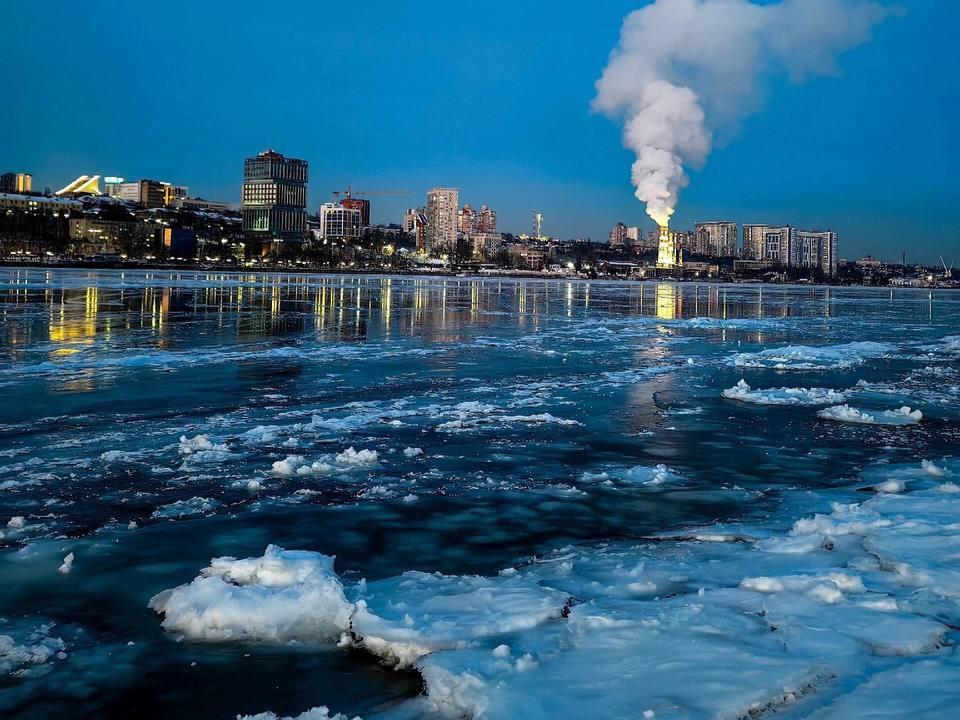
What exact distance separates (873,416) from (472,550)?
301 inches

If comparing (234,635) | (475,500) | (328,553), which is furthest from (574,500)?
(234,635)

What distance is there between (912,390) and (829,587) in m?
10.5

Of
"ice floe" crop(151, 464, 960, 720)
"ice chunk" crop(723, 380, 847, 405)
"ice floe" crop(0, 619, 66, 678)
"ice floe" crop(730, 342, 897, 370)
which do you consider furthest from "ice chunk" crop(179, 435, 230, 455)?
"ice floe" crop(730, 342, 897, 370)

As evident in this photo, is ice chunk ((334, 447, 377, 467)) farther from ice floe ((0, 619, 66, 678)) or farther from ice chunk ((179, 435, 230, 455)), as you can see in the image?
ice floe ((0, 619, 66, 678))

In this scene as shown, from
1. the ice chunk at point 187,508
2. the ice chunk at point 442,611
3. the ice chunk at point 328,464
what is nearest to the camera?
the ice chunk at point 442,611

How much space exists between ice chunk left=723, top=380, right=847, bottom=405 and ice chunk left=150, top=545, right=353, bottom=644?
909cm

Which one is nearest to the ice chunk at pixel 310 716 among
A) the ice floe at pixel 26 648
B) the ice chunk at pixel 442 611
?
the ice chunk at pixel 442 611

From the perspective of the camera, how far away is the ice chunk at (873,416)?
10805 millimetres

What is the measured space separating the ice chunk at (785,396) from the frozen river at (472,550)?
0.24 feet

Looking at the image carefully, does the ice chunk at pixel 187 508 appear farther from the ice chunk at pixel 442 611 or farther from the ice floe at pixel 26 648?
the ice chunk at pixel 442 611

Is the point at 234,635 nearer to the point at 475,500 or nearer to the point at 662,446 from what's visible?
the point at 475,500

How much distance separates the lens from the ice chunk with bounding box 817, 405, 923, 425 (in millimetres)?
10805

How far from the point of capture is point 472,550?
565 centimetres

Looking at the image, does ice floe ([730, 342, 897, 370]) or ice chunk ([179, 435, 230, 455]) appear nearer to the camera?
ice chunk ([179, 435, 230, 455])
